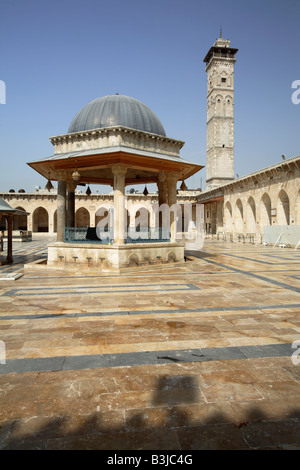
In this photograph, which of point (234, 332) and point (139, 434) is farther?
point (234, 332)

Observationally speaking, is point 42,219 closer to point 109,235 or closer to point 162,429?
point 109,235

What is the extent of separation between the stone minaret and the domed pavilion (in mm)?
36309

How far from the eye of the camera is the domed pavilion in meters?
10.7

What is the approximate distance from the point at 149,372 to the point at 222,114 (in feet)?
164

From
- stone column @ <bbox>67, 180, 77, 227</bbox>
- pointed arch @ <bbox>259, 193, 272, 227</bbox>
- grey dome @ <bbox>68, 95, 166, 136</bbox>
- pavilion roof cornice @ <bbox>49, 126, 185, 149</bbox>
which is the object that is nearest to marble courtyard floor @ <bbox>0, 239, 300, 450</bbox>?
pavilion roof cornice @ <bbox>49, 126, 185, 149</bbox>

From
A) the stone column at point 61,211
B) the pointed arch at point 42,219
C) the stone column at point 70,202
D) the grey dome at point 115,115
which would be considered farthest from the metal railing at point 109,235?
the pointed arch at point 42,219

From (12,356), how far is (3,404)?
109cm

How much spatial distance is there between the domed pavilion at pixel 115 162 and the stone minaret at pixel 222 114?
36309 mm

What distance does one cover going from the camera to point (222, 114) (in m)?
47.4

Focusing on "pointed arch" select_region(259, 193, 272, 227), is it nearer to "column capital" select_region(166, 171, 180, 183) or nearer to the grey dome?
"column capital" select_region(166, 171, 180, 183)

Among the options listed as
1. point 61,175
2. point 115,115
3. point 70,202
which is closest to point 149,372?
point 61,175

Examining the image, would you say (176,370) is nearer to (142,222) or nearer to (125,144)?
(125,144)

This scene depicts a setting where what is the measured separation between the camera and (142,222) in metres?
44.9
